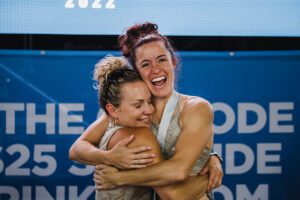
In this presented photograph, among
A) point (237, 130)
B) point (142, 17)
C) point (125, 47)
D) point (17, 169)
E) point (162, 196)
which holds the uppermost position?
point (142, 17)

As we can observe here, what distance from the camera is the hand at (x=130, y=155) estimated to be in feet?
5.61

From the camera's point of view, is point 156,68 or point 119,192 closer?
point 119,192

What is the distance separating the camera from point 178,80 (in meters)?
2.61

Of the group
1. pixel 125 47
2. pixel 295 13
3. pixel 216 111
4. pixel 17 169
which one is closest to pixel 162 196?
pixel 125 47

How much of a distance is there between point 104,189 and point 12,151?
0.99 metres

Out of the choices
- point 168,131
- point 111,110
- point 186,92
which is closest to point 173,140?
point 168,131

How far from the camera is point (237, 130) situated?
2.62 meters

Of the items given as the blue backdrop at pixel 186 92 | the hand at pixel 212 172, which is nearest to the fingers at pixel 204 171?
the hand at pixel 212 172

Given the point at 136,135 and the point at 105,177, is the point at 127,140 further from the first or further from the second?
the point at 105,177

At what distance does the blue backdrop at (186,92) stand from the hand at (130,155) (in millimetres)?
916

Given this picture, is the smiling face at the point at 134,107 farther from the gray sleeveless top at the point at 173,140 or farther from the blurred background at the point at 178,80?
the blurred background at the point at 178,80

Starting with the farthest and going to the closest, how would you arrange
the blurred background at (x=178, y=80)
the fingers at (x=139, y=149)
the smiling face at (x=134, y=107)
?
the blurred background at (x=178, y=80)
the smiling face at (x=134, y=107)
the fingers at (x=139, y=149)

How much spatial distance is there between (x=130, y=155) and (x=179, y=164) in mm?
183

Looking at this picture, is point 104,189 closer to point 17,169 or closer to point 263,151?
point 17,169
